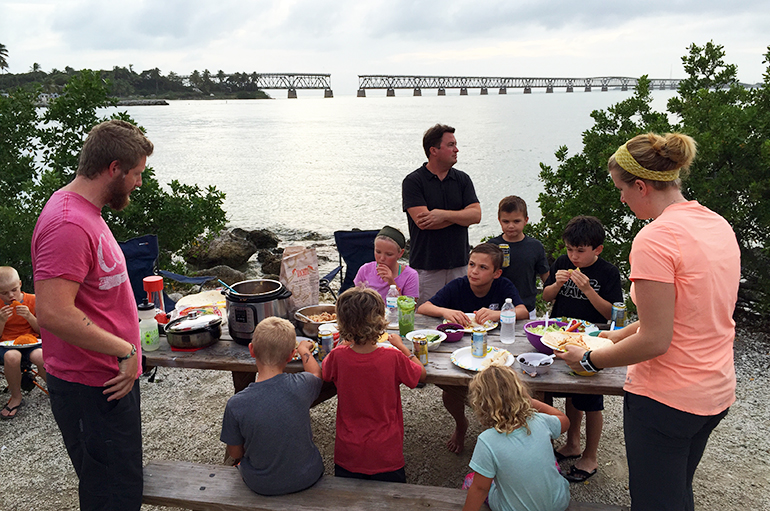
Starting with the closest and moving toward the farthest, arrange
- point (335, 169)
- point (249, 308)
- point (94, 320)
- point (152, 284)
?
point (94, 320) → point (249, 308) → point (152, 284) → point (335, 169)

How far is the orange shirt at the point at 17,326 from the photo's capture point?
15.7 ft

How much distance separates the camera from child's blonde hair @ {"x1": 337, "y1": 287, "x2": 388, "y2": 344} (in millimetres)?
2795

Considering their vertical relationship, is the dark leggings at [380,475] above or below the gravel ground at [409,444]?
above

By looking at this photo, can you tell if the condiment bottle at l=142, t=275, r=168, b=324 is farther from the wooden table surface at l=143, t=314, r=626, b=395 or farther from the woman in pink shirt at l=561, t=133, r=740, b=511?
the woman in pink shirt at l=561, t=133, r=740, b=511

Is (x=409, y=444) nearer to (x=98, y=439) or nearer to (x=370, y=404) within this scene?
(x=370, y=404)

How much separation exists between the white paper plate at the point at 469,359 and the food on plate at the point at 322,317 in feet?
2.87

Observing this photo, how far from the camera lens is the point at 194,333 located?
136 inches

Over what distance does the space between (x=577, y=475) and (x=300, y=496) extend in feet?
6.59

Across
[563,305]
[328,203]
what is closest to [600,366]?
[563,305]

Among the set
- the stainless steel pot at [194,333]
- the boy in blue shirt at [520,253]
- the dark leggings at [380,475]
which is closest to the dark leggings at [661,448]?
the dark leggings at [380,475]

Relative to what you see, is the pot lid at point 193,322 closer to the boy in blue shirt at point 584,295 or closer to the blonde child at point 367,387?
the blonde child at point 367,387

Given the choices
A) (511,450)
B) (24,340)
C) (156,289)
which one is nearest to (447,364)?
(511,450)

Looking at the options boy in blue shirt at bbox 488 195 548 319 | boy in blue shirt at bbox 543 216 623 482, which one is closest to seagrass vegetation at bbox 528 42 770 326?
boy in blue shirt at bbox 488 195 548 319

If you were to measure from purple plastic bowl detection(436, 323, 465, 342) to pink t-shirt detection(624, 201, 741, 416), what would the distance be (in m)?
1.40
